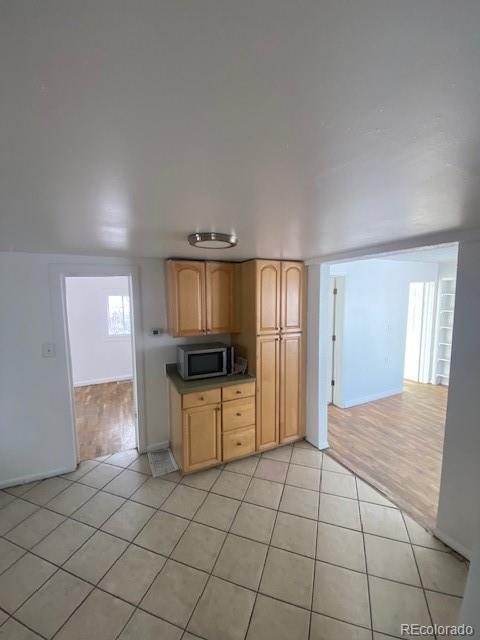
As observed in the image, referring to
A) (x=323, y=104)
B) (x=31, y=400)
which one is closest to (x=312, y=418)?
(x=31, y=400)

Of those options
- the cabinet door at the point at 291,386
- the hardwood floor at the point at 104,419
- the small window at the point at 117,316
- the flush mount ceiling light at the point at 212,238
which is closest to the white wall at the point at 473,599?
the flush mount ceiling light at the point at 212,238

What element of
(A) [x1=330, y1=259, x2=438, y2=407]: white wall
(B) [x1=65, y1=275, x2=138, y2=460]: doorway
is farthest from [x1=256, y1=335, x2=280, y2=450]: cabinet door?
(B) [x1=65, y1=275, x2=138, y2=460]: doorway

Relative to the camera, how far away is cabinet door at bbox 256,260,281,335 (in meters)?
2.76

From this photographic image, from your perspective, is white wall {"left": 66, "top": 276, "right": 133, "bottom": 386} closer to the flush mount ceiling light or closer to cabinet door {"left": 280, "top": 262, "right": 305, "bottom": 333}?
cabinet door {"left": 280, "top": 262, "right": 305, "bottom": 333}

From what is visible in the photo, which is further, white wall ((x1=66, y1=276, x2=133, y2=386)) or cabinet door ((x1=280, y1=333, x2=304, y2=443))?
white wall ((x1=66, y1=276, x2=133, y2=386))

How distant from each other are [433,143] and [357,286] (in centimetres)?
367

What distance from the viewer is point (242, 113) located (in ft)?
1.95

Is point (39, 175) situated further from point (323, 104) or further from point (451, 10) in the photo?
point (451, 10)

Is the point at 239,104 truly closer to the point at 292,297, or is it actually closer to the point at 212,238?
the point at 212,238

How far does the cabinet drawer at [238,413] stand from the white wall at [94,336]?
3359mm

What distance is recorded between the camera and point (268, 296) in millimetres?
2820

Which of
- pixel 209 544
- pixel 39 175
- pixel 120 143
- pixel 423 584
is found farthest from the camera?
pixel 209 544

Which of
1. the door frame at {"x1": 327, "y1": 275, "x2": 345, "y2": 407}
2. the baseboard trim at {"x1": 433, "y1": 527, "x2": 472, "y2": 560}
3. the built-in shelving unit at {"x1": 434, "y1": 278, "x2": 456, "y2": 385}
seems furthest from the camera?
the built-in shelving unit at {"x1": 434, "y1": 278, "x2": 456, "y2": 385}

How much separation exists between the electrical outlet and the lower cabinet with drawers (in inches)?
45.4
